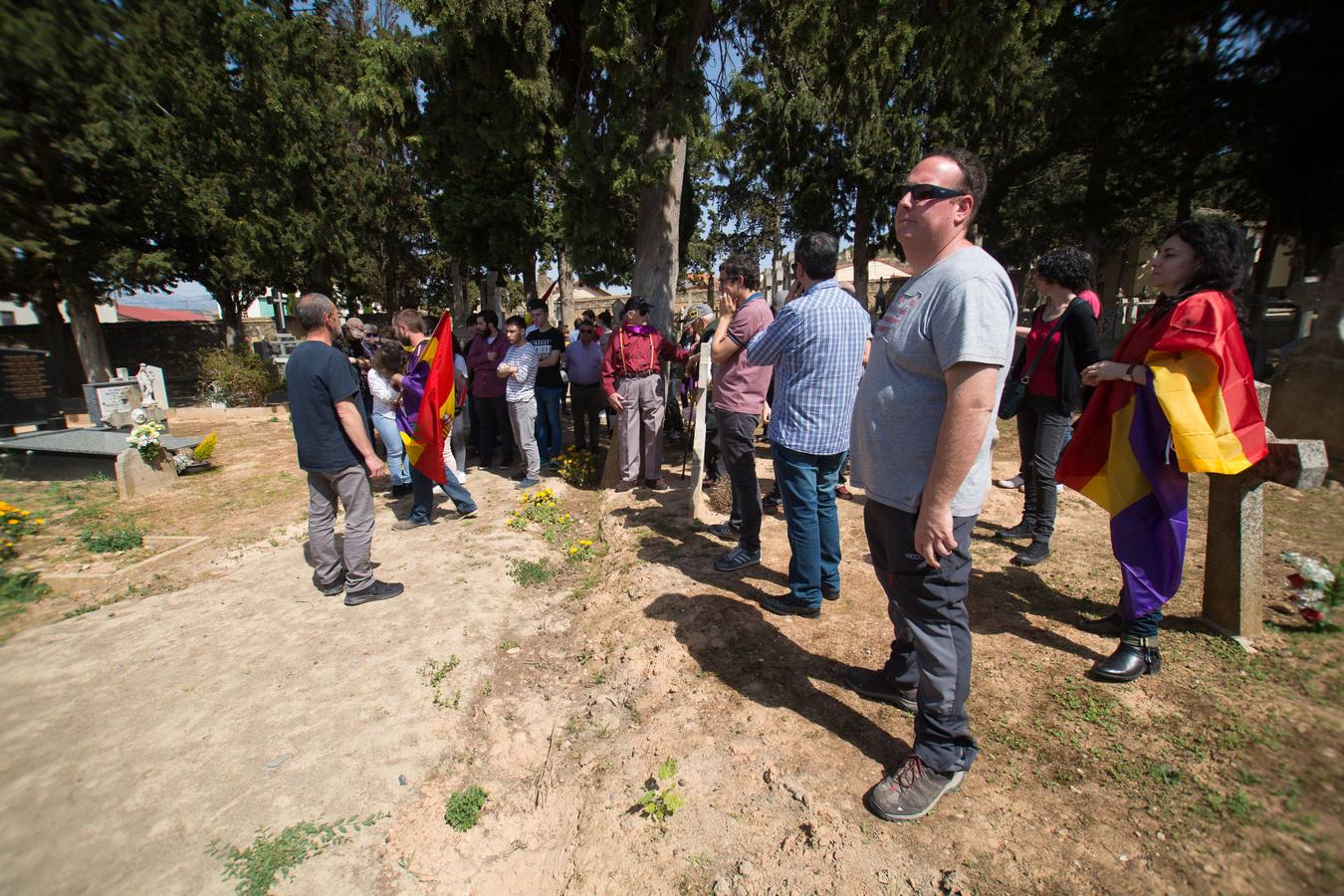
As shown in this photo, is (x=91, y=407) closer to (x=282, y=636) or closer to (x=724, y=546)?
(x=282, y=636)

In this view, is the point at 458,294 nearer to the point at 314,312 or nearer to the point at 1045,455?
the point at 314,312

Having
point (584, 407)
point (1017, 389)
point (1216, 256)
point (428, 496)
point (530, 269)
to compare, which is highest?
point (530, 269)

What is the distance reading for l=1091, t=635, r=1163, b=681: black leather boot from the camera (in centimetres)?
254

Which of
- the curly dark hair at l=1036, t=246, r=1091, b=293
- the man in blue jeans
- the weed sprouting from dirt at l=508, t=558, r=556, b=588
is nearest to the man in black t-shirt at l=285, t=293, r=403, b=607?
the weed sprouting from dirt at l=508, t=558, r=556, b=588

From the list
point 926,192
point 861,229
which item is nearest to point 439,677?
point 926,192

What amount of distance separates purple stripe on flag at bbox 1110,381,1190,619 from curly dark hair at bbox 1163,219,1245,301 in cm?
46

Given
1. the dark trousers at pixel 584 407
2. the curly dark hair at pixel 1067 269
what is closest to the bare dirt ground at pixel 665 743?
the curly dark hair at pixel 1067 269

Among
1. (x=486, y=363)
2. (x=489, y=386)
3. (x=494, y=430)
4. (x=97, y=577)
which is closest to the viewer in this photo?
(x=97, y=577)

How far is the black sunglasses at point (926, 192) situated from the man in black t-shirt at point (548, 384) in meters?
5.23

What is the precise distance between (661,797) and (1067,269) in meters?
3.79

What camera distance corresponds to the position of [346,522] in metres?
4.12

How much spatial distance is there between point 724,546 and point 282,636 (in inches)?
117

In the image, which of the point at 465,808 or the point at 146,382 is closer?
the point at 465,808

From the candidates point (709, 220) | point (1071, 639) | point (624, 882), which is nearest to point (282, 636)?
point (624, 882)
